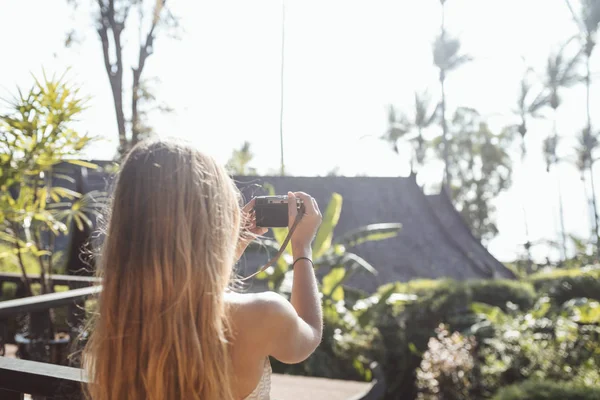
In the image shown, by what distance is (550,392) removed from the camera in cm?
398

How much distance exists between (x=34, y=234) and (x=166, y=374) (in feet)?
9.85

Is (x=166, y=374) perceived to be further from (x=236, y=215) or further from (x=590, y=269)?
(x=590, y=269)

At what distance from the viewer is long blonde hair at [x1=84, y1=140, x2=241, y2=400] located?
41.3 inches

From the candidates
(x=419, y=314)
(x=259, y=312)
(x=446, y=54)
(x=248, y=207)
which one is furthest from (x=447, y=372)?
(x=446, y=54)

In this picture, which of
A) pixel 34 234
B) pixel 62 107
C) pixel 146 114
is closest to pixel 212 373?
pixel 62 107

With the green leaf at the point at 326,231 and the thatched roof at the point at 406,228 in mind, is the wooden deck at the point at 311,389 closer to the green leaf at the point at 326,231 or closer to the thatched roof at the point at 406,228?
the green leaf at the point at 326,231

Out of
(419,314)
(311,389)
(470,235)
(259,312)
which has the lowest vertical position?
(311,389)

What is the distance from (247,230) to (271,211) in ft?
0.25

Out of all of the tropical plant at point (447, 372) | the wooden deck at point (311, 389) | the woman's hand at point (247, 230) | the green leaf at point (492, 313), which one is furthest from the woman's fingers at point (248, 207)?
the green leaf at point (492, 313)

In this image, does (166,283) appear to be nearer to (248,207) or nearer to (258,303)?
(258,303)

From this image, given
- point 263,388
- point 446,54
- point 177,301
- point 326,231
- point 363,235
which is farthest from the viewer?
point 446,54

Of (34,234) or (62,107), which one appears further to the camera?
(34,234)

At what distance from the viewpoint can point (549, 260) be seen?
72.9ft

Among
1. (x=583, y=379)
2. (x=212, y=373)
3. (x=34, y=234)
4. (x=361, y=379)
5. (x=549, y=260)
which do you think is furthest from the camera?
(x=549, y=260)
